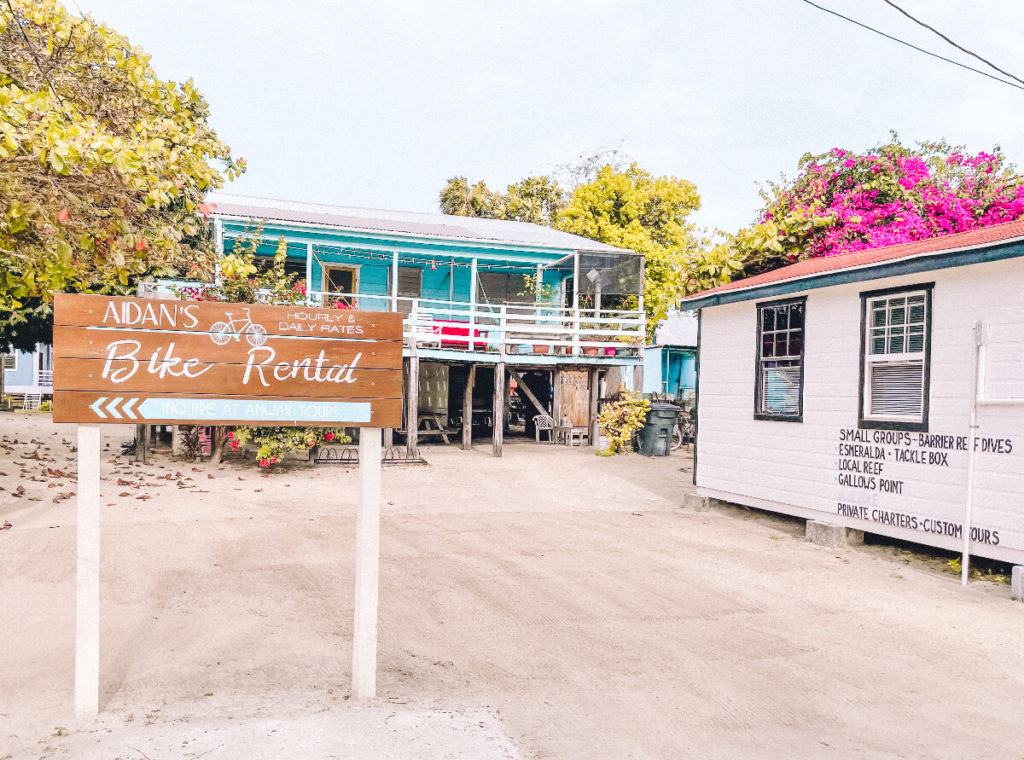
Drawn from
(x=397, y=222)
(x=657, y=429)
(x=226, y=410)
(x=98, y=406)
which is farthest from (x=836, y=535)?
(x=397, y=222)

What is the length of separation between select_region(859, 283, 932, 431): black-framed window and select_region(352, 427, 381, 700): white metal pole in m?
6.17

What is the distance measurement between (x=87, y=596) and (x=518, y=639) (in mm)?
2741

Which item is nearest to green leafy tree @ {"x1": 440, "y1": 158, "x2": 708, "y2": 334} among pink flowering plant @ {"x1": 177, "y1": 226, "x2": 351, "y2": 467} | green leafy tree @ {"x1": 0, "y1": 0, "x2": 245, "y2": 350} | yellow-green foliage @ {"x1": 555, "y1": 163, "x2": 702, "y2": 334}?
yellow-green foliage @ {"x1": 555, "y1": 163, "x2": 702, "y2": 334}

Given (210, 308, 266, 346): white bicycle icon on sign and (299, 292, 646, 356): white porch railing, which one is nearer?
(210, 308, 266, 346): white bicycle icon on sign

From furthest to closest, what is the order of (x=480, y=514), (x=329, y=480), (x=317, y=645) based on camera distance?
(x=329, y=480)
(x=480, y=514)
(x=317, y=645)

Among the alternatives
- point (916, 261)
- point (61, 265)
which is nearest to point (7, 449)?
point (61, 265)

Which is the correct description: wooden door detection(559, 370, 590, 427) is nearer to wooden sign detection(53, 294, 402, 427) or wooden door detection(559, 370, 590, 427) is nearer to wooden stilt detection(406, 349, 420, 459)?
wooden stilt detection(406, 349, 420, 459)

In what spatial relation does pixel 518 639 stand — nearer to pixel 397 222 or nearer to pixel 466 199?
pixel 397 222

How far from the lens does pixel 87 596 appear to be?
381 cm

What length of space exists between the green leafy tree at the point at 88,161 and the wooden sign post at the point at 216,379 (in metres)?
2.45

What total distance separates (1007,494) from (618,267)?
45.7 ft

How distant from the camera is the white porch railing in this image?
17672 mm

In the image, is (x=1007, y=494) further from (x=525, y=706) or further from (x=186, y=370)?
(x=186, y=370)

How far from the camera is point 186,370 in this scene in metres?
3.95
